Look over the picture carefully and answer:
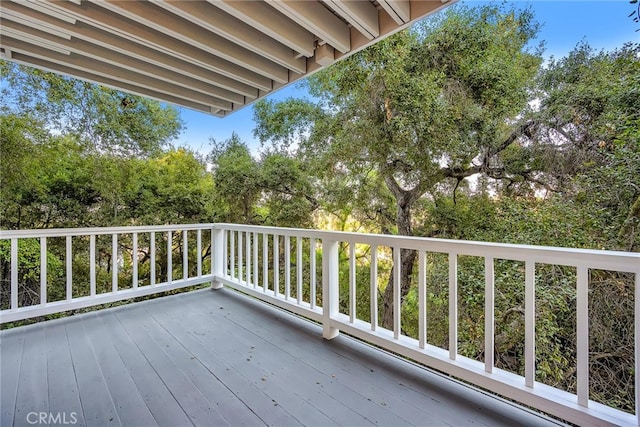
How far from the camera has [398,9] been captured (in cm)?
187

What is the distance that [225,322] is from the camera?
2.85 meters

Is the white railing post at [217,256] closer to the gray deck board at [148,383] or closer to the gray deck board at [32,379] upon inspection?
the gray deck board at [148,383]

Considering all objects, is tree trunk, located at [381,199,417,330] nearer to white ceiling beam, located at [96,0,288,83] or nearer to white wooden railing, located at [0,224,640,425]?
white wooden railing, located at [0,224,640,425]

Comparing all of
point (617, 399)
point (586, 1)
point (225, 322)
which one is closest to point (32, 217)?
point (225, 322)

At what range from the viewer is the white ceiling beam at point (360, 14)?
1848 millimetres

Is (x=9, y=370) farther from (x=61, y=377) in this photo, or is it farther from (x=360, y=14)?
(x=360, y=14)

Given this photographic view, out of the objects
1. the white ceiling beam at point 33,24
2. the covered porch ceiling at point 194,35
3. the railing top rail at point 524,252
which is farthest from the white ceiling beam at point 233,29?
the railing top rail at point 524,252

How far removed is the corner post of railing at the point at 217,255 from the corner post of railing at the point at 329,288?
1.99m

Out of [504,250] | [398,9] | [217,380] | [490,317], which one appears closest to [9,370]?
[217,380]

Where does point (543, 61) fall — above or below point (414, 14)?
above

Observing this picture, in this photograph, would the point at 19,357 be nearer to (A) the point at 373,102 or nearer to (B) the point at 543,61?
(A) the point at 373,102

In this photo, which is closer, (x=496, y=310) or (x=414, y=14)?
(x=414, y=14)

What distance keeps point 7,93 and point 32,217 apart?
2.16 m

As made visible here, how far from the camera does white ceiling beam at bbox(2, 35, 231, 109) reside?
2301 mm
